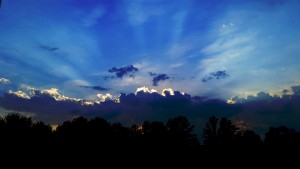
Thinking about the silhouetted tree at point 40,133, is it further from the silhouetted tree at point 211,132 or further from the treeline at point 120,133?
the silhouetted tree at point 211,132

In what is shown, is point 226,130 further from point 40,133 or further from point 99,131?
point 40,133

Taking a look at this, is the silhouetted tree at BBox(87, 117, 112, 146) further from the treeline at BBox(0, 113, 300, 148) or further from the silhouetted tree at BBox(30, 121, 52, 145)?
the silhouetted tree at BBox(30, 121, 52, 145)

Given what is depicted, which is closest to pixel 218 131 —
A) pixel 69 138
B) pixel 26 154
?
pixel 69 138

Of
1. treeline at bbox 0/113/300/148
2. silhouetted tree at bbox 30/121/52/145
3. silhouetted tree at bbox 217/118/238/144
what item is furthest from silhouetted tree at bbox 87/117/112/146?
silhouetted tree at bbox 217/118/238/144

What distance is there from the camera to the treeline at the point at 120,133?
67438 millimetres

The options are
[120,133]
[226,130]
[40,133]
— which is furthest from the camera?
[226,130]

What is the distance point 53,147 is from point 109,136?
20347mm

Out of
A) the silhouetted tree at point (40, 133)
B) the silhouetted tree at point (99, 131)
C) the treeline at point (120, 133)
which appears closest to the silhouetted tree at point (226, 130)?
the treeline at point (120, 133)

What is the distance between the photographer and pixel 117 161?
6900cm

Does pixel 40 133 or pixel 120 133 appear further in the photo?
pixel 120 133

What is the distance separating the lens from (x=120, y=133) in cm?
9838

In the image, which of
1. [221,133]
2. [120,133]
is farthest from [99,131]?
[221,133]

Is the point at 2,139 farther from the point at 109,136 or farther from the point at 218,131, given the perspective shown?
the point at 218,131

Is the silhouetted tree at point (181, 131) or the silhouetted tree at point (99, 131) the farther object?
the silhouetted tree at point (181, 131)
